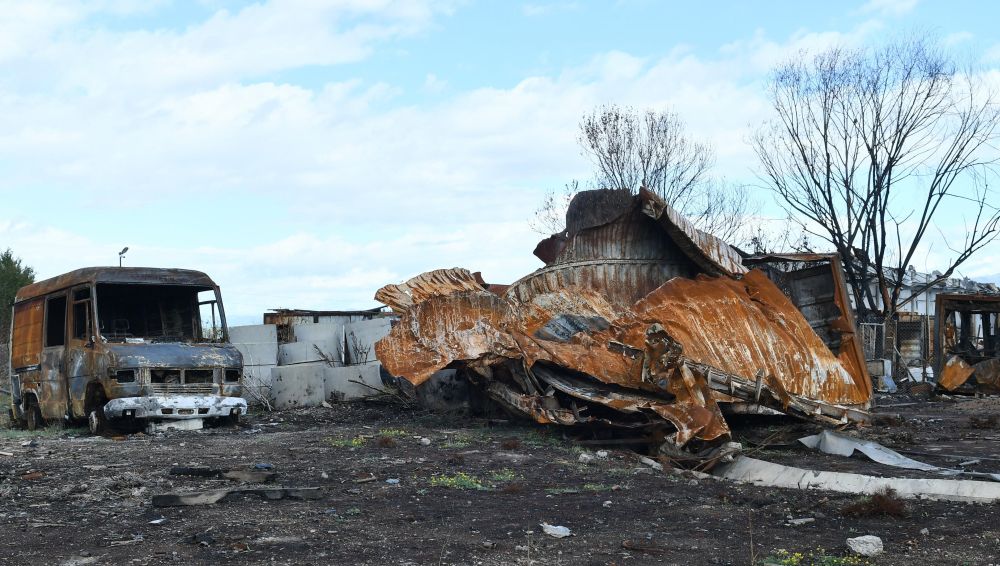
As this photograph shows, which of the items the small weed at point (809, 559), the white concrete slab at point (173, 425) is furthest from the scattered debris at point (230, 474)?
the white concrete slab at point (173, 425)

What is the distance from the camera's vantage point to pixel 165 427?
1198cm

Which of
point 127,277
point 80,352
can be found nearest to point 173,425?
point 80,352

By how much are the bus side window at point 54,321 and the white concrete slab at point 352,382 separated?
4768 mm

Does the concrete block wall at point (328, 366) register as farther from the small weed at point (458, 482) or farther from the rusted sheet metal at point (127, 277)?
the small weed at point (458, 482)

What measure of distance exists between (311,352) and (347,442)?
8.83 metres

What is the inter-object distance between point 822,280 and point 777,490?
6.02 m

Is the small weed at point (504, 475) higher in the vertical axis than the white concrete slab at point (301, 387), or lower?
lower

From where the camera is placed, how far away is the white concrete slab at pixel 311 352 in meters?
18.9

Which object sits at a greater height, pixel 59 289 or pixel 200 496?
pixel 59 289

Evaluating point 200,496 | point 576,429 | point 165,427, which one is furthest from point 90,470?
point 576,429

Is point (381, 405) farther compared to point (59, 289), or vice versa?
point (381, 405)

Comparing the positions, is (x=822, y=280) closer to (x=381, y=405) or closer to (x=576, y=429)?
(x=576, y=429)

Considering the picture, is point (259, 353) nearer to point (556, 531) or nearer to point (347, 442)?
point (347, 442)

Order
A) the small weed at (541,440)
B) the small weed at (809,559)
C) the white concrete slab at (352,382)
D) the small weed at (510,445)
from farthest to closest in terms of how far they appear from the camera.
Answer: the white concrete slab at (352,382) < the small weed at (541,440) < the small weed at (510,445) < the small weed at (809,559)
